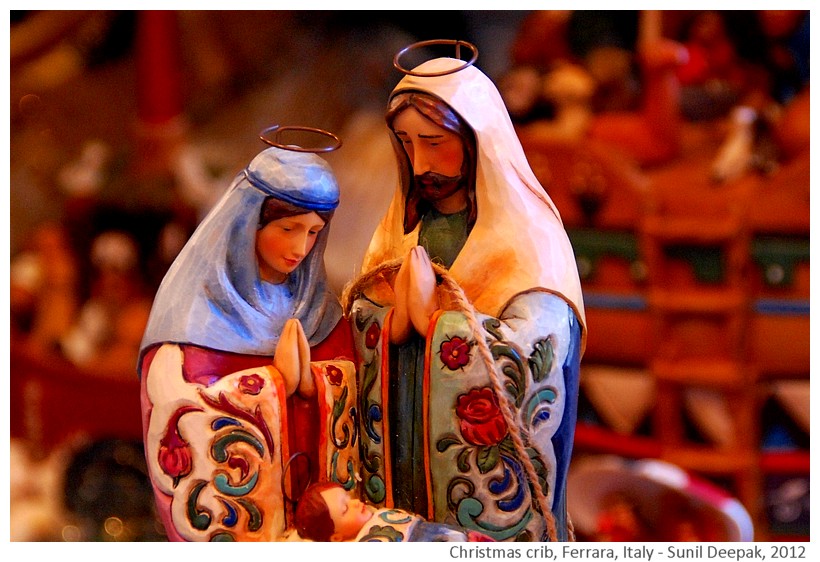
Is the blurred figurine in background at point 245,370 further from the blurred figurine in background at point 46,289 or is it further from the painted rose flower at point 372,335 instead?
the blurred figurine in background at point 46,289

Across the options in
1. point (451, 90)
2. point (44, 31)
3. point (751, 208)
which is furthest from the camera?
point (44, 31)

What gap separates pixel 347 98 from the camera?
352cm

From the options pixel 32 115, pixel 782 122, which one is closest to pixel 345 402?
pixel 782 122

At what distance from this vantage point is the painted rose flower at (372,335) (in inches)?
64.0

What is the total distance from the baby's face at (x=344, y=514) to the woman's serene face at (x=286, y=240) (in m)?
0.32

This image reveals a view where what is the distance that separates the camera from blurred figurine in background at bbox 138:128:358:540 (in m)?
1.53

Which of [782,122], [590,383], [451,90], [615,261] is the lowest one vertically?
[590,383]

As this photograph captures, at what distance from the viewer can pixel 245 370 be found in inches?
61.1

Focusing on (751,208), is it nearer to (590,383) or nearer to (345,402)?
(590,383)

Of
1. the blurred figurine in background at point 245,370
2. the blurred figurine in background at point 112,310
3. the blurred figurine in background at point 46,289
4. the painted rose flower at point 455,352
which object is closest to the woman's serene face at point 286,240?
the blurred figurine in background at point 245,370

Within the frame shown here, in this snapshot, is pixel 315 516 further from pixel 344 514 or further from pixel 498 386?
pixel 498 386

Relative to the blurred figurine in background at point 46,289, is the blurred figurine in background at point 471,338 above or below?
above

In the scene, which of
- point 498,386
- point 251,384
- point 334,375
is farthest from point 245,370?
point 498,386

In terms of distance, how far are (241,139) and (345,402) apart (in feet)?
7.01
